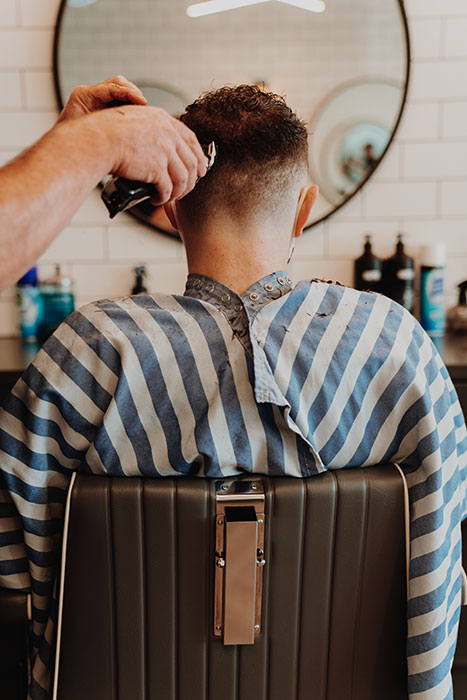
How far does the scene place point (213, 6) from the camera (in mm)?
2295

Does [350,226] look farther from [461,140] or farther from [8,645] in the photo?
[8,645]

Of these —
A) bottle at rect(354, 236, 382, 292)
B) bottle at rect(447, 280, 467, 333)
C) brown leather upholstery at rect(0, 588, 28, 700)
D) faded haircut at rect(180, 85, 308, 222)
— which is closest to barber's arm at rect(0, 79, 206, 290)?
faded haircut at rect(180, 85, 308, 222)

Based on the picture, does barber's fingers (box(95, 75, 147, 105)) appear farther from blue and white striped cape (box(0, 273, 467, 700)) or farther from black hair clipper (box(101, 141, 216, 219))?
blue and white striped cape (box(0, 273, 467, 700))

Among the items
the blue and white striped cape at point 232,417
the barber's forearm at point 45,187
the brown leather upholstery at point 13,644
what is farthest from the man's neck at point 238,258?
the brown leather upholstery at point 13,644

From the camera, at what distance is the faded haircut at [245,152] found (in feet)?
4.40

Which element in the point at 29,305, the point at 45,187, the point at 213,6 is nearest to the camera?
the point at 45,187

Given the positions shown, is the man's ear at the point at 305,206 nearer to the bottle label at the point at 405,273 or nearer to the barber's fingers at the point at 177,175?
the barber's fingers at the point at 177,175

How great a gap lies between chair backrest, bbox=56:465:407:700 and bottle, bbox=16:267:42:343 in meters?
1.47

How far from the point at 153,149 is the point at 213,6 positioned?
5.14 ft

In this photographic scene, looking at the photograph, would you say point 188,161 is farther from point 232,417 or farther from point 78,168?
point 232,417

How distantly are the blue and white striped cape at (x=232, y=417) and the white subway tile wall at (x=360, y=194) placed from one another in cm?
132

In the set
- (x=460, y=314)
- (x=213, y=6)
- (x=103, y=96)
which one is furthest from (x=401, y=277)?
(x=103, y=96)

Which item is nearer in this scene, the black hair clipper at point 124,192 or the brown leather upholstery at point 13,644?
the black hair clipper at point 124,192

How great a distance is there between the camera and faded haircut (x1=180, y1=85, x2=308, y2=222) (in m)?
1.34
